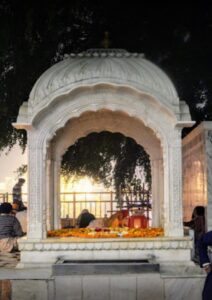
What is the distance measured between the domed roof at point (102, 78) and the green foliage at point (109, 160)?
4649 mm

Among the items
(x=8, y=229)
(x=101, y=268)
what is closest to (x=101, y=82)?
Answer: (x=101, y=268)

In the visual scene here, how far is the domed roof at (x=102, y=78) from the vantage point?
8.56m

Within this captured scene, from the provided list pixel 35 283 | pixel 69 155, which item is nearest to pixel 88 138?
pixel 69 155

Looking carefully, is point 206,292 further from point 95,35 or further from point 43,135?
point 95,35

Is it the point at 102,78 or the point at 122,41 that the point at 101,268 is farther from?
the point at 122,41

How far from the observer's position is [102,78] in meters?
8.58

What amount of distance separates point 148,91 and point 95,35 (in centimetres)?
427

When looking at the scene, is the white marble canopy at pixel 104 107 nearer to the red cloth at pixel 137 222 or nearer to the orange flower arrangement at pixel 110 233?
the orange flower arrangement at pixel 110 233

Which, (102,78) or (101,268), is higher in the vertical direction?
(102,78)

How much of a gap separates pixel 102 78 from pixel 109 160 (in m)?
7.08

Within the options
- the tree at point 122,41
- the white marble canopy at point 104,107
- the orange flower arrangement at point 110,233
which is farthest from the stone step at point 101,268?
the tree at point 122,41

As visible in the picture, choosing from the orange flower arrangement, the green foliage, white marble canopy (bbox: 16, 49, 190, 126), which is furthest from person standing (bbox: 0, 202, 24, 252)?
the green foliage

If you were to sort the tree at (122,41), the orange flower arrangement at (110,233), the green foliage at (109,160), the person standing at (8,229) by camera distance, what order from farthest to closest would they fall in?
the green foliage at (109,160)
the tree at (122,41)
the person standing at (8,229)
the orange flower arrangement at (110,233)

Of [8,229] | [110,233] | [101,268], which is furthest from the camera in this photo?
[8,229]
